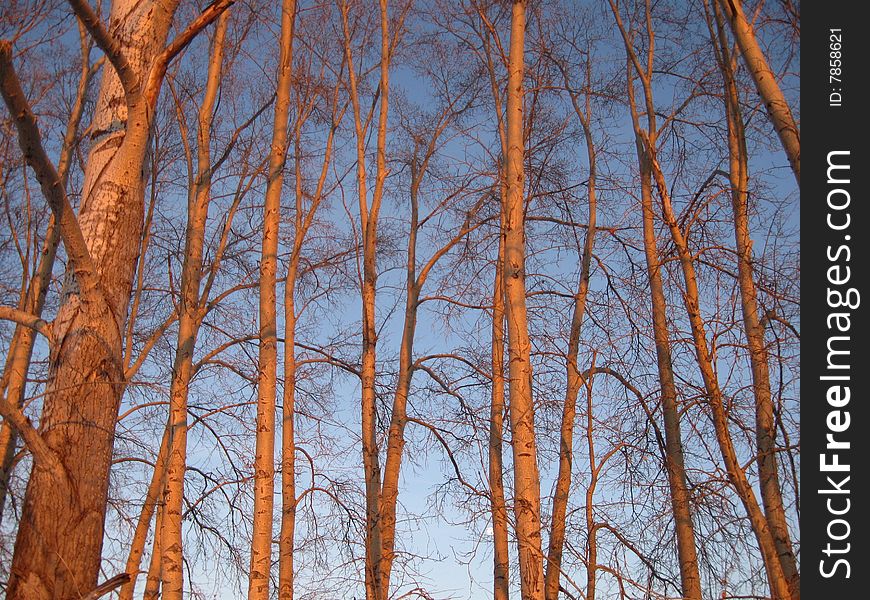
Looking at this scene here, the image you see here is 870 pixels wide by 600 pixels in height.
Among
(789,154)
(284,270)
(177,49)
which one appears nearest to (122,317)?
(177,49)

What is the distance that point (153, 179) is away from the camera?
1181cm

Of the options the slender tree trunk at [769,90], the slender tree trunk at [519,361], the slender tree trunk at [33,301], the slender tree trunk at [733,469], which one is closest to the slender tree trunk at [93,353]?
the slender tree trunk at [519,361]

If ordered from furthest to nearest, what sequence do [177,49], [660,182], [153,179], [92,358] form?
[153,179] < [660,182] < [177,49] < [92,358]

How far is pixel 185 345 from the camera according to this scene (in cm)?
917

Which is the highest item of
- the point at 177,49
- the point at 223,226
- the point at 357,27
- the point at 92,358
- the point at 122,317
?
the point at 357,27

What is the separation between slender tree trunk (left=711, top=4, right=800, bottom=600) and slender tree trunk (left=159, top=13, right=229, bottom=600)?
17.6 ft

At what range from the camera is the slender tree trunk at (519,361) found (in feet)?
16.7

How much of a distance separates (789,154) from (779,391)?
189cm

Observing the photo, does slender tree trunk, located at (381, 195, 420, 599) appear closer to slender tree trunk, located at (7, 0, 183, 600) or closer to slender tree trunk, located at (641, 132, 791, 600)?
slender tree trunk, located at (641, 132, 791, 600)

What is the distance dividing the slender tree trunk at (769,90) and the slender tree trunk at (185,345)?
5836 mm

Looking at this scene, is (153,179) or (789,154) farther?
(153,179)

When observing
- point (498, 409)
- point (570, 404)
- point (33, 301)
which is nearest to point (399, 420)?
point (498, 409)

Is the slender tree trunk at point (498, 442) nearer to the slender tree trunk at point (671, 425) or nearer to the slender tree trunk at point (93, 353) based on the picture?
the slender tree trunk at point (671, 425)
